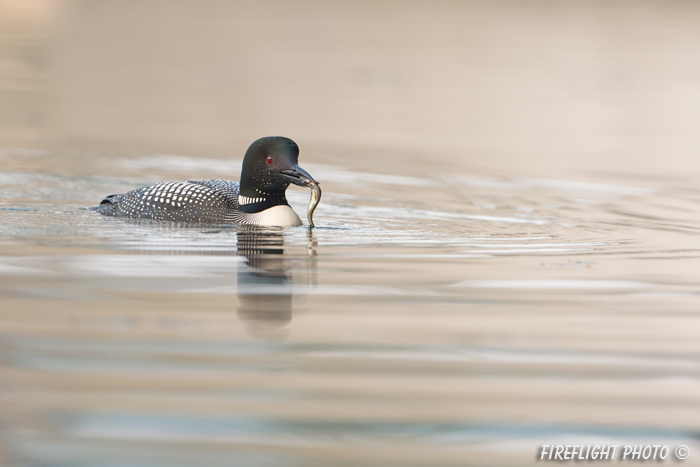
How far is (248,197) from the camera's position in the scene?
24.5ft

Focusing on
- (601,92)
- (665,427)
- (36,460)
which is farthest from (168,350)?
(601,92)

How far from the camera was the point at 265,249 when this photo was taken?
20.9 feet

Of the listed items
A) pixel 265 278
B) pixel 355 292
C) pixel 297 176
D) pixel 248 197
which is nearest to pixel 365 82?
pixel 248 197

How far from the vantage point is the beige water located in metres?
3.11

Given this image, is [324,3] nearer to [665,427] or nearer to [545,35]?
[545,35]

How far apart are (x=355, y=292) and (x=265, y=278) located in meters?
0.55

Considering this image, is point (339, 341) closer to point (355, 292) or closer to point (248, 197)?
point (355, 292)

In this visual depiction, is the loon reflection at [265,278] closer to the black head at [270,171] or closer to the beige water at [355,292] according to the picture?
the beige water at [355,292]

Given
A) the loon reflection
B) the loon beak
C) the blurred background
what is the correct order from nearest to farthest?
the loon reflection < the loon beak < the blurred background

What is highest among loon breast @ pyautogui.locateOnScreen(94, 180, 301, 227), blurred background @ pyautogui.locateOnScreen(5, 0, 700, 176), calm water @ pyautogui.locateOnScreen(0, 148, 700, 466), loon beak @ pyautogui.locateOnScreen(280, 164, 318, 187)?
blurred background @ pyautogui.locateOnScreen(5, 0, 700, 176)

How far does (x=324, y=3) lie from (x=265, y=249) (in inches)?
1613

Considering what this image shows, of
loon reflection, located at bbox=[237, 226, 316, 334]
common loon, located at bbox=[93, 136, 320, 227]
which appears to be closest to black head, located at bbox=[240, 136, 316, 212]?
common loon, located at bbox=[93, 136, 320, 227]

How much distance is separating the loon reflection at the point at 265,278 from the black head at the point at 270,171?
0.30 meters

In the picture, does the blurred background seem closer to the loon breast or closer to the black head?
the loon breast
